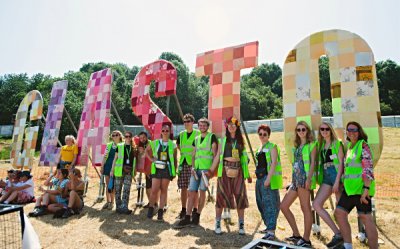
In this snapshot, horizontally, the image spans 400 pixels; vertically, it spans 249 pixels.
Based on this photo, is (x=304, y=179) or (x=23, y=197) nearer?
(x=304, y=179)

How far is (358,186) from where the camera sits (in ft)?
9.34

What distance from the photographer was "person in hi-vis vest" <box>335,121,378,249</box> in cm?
280

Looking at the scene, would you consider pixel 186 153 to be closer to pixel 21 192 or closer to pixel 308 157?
pixel 308 157

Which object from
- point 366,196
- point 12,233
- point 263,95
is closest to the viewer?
point 366,196

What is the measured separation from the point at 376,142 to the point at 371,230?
130 cm

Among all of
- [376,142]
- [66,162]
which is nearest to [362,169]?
[376,142]

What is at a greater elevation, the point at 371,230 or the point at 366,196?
the point at 366,196

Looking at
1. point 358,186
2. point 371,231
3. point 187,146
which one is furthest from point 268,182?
point 187,146

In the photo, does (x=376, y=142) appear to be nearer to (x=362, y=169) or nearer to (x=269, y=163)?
(x=362, y=169)

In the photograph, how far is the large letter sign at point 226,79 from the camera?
189 inches

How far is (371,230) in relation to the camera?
2.81 meters

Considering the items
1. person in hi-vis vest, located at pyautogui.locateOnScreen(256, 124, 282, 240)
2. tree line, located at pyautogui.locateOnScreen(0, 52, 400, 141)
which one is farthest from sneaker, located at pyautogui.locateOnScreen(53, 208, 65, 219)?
tree line, located at pyautogui.locateOnScreen(0, 52, 400, 141)

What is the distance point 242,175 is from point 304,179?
0.88m

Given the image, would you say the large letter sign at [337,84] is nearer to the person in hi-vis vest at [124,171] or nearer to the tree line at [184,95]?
the person in hi-vis vest at [124,171]
